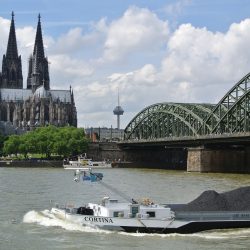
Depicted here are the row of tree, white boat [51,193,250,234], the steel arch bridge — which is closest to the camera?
white boat [51,193,250,234]

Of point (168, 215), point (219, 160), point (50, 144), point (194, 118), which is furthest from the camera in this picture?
point (50, 144)

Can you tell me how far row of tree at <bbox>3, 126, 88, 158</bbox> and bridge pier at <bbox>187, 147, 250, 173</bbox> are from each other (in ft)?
199

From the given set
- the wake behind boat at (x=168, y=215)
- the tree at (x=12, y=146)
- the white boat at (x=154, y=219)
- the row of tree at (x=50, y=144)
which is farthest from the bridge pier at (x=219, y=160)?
the white boat at (x=154, y=219)

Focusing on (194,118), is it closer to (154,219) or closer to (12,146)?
(12,146)

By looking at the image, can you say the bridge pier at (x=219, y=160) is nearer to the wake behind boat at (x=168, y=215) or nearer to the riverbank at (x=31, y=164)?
the riverbank at (x=31, y=164)

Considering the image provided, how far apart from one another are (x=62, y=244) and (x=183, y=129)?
4793 inches

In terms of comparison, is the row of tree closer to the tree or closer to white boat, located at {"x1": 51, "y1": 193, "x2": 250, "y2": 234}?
the tree

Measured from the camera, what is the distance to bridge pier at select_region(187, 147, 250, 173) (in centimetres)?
12188

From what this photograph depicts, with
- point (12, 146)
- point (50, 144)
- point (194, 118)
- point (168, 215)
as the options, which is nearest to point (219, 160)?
point (194, 118)

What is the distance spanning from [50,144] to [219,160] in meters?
67.9

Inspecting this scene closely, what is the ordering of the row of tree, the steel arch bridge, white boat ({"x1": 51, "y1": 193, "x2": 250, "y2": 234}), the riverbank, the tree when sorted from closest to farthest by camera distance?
white boat ({"x1": 51, "y1": 193, "x2": 250, "y2": 234}), the steel arch bridge, the riverbank, the row of tree, the tree

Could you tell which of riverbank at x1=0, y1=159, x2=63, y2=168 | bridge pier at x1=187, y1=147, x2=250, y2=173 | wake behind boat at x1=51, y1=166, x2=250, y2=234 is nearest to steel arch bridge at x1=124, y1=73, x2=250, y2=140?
bridge pier at x1=187, y1=147, x2=250, y2=173

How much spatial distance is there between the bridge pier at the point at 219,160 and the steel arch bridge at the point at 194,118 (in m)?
4.55

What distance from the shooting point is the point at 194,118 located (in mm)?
145000
